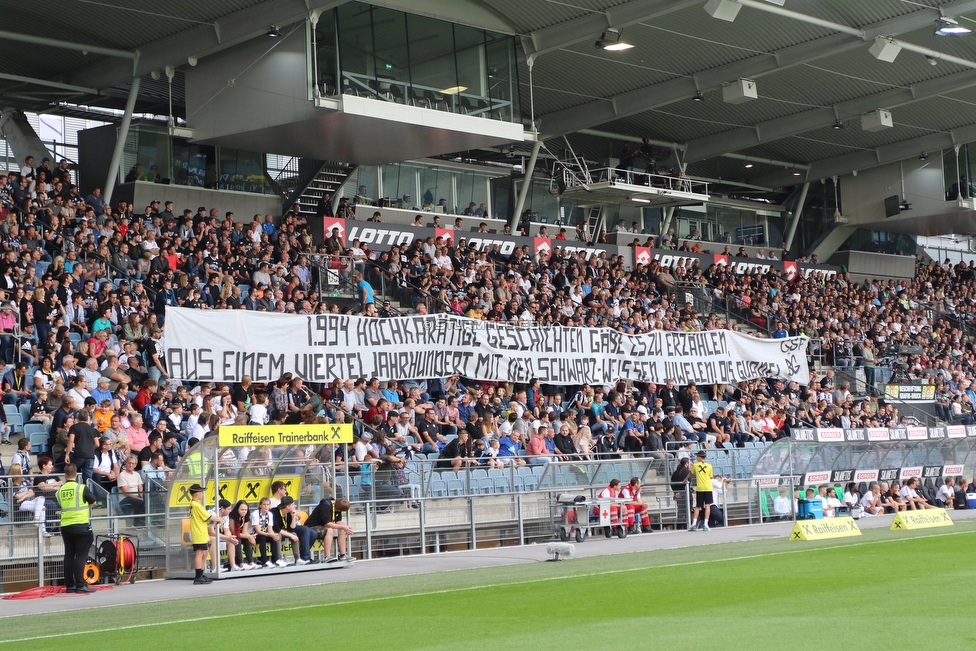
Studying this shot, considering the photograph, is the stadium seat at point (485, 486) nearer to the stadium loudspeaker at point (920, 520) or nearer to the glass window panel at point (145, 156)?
the stadium loudspeaker at point (920, 520)

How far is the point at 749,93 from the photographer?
35781 millimetres

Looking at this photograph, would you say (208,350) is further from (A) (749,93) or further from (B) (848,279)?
(B) (848,279)

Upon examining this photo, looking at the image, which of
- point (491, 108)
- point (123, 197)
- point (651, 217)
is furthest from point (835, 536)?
point (651, 217)

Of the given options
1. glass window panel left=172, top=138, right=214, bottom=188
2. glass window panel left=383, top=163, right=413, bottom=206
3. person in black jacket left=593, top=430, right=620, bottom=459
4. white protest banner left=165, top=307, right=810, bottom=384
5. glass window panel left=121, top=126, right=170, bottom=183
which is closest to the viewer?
white protest banner left=165, top=307, right=810, bottom=384

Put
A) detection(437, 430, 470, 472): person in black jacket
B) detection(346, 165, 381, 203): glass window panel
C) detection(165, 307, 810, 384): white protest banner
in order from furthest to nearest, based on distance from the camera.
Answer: detection(346, 165, 381, 203): glass window panel
detection(165, 307, 810, 384): white protest banner
detection(437, 430, 470, 472): person in black jacket

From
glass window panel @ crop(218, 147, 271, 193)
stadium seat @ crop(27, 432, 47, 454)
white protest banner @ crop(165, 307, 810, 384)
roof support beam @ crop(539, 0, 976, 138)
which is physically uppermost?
roof support beam @ crop(539, 0, 976, 138)

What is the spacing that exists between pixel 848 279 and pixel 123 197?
30438 millimetres

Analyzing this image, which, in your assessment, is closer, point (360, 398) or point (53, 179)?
point (360, 398)

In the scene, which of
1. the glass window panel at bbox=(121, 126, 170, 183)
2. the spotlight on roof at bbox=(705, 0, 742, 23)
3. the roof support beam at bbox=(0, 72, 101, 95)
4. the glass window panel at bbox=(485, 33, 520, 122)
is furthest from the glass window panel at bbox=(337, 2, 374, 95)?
the roof support beam at bbox=(0, 72, 101, 95)

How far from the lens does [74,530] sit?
1540cm

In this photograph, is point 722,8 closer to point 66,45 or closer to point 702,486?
point 702,486

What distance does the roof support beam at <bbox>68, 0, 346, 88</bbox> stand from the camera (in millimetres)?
27188

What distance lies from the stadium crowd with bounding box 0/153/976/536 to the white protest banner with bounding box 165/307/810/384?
387mm

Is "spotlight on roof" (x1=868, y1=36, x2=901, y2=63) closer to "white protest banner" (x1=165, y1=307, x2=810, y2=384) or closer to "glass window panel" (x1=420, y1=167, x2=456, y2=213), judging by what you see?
"white protest banner" (x1=165, y1=307, x2=810, y2=384)
